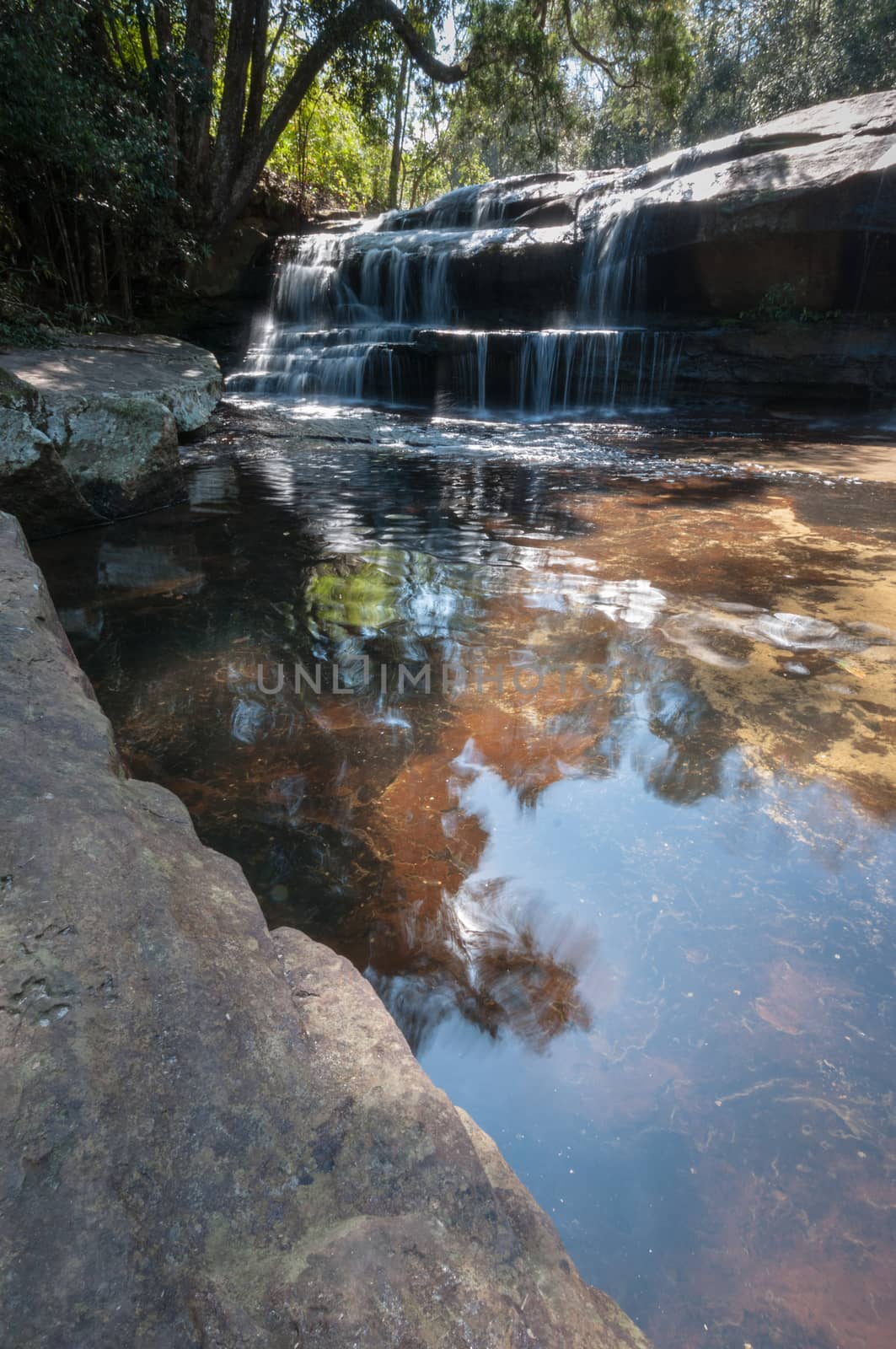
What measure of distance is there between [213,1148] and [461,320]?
44.6ft

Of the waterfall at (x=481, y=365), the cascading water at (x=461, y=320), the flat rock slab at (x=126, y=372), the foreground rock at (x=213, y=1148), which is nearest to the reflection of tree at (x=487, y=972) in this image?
the foreground rock at (x=213, y=1148)

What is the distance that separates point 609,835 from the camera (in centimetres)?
208

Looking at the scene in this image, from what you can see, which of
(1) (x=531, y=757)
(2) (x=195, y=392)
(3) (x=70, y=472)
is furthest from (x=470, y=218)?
(1) (x=531, y=757)

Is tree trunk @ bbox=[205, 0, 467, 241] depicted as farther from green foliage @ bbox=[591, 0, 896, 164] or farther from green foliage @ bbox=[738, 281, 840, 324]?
green foliage @ bbox=[591, 0, 896, 164]

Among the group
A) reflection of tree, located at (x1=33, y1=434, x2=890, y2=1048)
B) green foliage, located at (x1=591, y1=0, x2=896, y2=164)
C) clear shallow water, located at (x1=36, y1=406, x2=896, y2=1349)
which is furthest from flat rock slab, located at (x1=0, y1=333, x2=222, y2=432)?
green foliage, located at (x1=591, y1=0, x2=896, y2=164)

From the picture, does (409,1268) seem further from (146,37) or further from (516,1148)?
(146,37)

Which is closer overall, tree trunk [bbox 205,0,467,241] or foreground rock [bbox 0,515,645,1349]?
foreground rock [bbox 0,515,645,1349]

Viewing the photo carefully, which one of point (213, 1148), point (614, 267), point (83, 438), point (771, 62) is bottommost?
point (213, 1148)

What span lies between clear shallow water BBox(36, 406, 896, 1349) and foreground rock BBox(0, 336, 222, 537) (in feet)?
1.20

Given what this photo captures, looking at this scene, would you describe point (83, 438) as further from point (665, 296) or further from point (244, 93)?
point (244, 93)

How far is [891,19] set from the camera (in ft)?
68.7

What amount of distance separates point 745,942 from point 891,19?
96.6ft

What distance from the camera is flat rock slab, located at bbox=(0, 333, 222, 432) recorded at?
5.18 meters

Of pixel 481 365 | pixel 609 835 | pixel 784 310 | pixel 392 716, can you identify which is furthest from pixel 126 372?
Result: pixel 784 310
